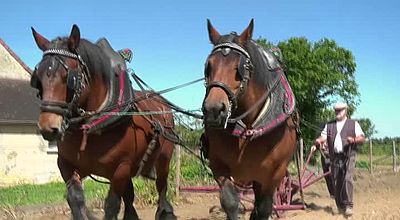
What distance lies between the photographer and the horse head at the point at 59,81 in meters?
3.88

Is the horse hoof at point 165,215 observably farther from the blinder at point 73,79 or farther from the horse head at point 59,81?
the blinder at point 73,79

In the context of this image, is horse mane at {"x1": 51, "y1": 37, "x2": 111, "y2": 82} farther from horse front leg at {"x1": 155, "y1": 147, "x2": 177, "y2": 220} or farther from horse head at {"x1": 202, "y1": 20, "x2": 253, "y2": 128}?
horse front leg at {"x1": 155, "y1": 147, "x2": 177, "y2": 220}

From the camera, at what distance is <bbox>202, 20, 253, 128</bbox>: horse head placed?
3.47m

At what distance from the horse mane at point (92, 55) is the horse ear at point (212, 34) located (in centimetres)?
117

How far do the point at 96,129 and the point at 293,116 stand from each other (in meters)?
1.81

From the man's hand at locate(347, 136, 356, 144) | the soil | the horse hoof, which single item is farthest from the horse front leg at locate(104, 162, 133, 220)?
the man's hand at locate(347, 136, 356, 144)

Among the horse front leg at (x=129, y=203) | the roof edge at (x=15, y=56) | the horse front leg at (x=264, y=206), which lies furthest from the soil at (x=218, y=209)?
the roof edge at (x=15, y=56)

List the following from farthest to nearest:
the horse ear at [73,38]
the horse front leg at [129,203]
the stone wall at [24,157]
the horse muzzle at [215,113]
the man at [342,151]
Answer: the stone wall at [24,157] → the man at [342,151] → the horse front leg at [129,203] → the horse ear at [73,38] → the horse muzzle at [215,113]

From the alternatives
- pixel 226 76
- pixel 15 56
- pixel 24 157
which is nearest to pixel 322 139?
pixel 226 76

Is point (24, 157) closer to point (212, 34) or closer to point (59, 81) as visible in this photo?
point (59, 81)

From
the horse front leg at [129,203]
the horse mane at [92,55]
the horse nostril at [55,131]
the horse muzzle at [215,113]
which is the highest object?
the horse mane at [92,55]

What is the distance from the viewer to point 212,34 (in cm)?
398

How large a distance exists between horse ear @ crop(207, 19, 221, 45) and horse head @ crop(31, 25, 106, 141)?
1.11 meters

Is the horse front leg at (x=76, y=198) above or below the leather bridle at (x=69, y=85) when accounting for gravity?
below
